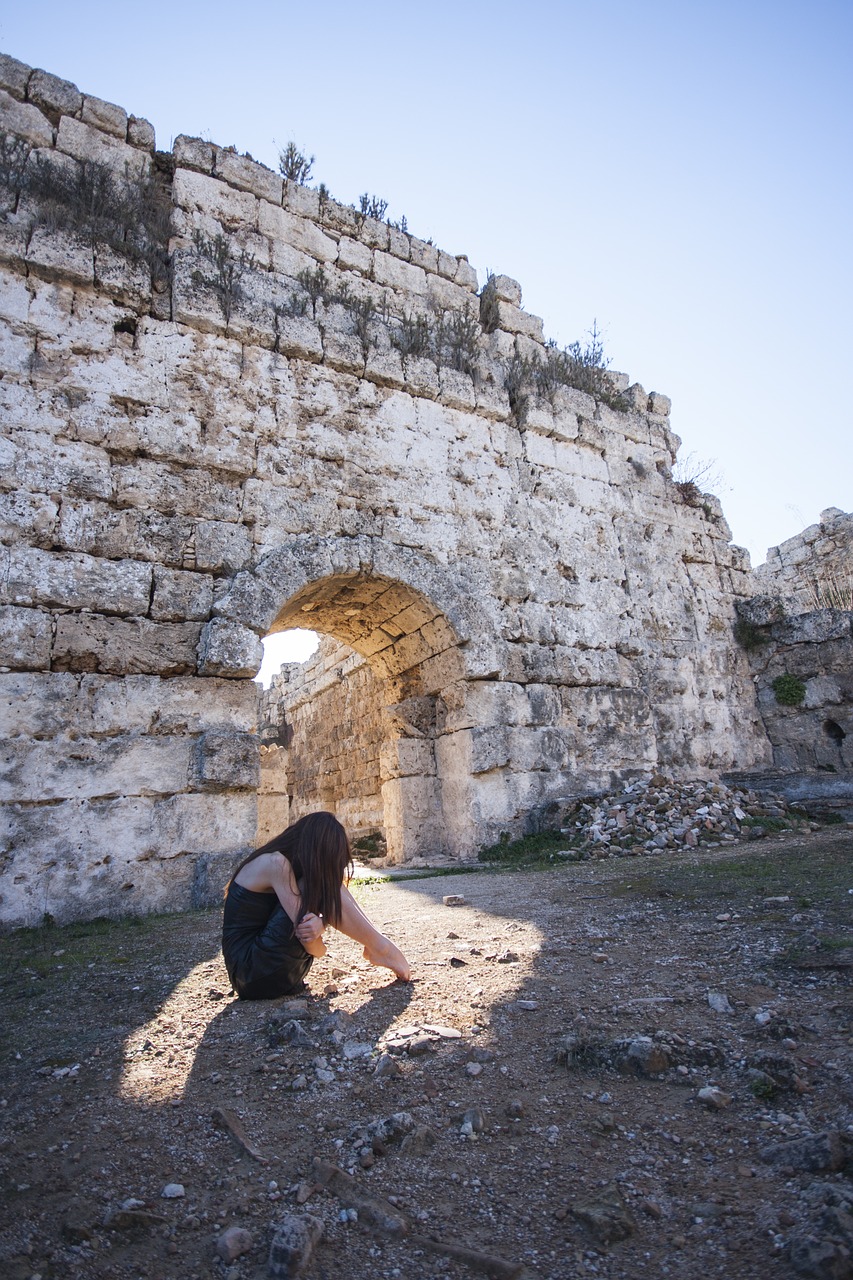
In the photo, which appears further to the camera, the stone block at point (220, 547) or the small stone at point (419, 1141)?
the stone block at point (220, 547)

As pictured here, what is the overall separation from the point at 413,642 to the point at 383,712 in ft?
2.91

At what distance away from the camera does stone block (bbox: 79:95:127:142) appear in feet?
21.8

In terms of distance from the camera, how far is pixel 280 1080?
215 centimetres

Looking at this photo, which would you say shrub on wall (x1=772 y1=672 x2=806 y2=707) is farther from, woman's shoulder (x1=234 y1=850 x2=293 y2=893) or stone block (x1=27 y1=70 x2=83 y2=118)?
stone block (x1=27 y1=70 x2=83 y2=118)

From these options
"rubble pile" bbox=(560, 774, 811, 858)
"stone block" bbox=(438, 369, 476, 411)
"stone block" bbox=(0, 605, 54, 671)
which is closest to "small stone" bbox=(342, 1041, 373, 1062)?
"stone block" bbox=(0, 605, 54, 671)

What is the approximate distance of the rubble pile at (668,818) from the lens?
6.03 metres

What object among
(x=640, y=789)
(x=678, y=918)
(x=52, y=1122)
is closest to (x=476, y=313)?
(x=640, y=789)

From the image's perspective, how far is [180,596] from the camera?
216 inches

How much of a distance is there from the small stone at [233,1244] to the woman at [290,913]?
1.37 meters

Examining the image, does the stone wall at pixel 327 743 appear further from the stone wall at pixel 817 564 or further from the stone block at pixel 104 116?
the stone block at pixel 104 116

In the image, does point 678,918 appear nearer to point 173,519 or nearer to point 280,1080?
point 280,1080

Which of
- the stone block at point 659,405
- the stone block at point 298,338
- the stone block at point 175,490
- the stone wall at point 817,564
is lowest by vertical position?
the stone block at point 175,490

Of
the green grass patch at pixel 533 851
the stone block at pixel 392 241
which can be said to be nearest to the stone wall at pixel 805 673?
the green grass patch at pixel 533 851

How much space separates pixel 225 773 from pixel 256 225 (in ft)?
18.0
